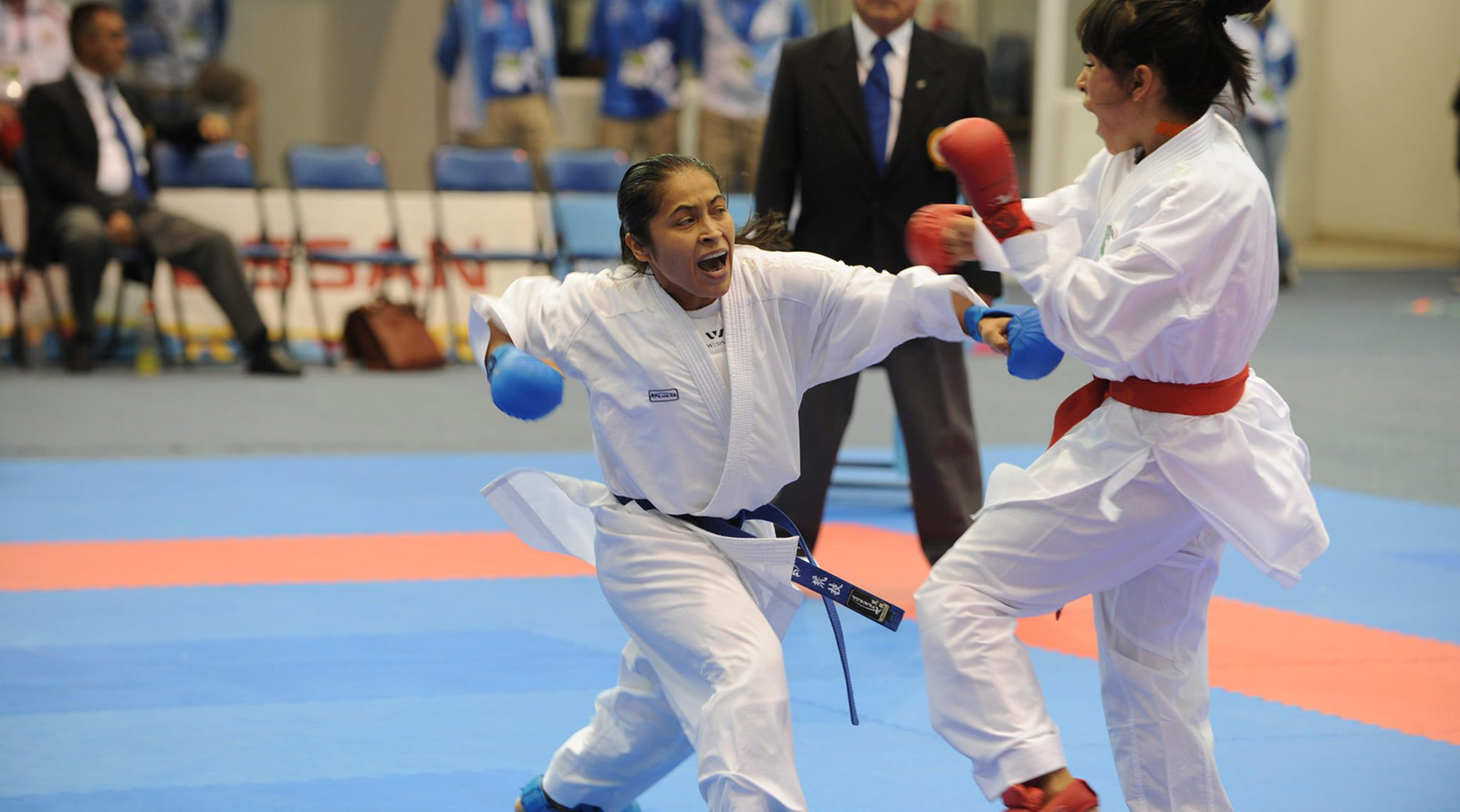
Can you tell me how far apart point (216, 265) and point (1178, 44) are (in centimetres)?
729

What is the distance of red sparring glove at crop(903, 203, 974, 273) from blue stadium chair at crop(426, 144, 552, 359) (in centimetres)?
732

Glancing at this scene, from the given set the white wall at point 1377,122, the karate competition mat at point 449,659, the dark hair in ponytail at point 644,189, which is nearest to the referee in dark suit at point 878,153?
the karate competition mat at point 449,659

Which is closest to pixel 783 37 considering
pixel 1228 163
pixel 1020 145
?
pixel 1020 145

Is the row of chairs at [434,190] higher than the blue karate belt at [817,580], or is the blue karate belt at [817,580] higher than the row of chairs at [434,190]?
the blue karate belt at [817,580]

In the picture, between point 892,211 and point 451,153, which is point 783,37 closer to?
point 451,153

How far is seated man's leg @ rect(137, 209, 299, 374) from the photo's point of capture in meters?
8.87

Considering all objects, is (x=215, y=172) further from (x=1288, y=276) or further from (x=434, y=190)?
(x=1288, y=276)

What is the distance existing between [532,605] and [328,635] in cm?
63

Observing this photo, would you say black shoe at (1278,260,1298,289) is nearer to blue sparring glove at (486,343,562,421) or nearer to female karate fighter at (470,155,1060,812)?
female karate fighter at (470,155,1060,812)

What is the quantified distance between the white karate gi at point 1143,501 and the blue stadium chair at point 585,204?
23.7 ft

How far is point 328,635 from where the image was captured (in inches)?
175

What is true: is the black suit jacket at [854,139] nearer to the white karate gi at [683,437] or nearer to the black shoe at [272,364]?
the white karate gi at [683,437]

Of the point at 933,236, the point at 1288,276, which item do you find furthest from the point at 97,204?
the point at 1288,276

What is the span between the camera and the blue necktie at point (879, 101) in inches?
188
